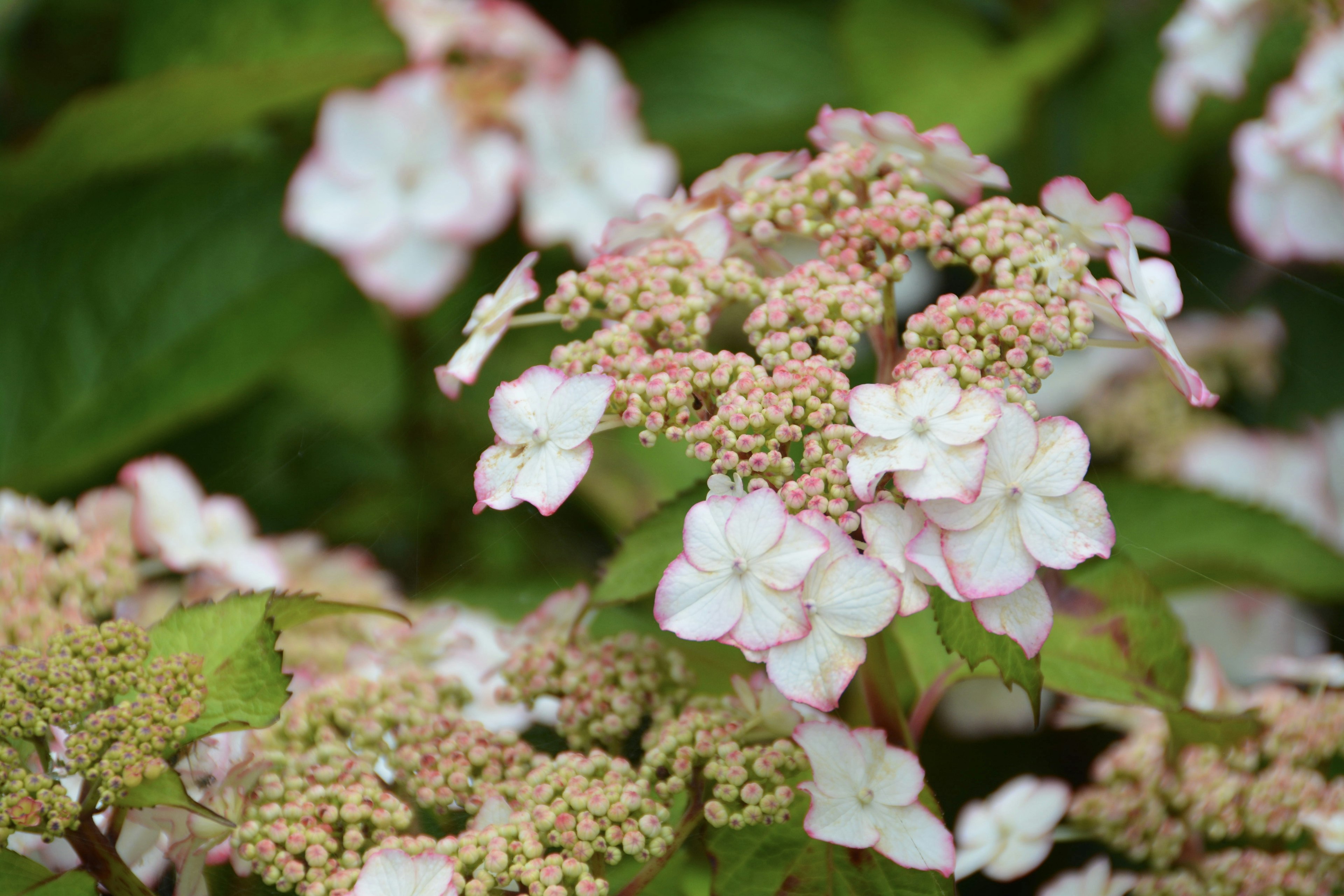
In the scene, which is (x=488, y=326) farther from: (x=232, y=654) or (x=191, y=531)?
(x=191, y=531)

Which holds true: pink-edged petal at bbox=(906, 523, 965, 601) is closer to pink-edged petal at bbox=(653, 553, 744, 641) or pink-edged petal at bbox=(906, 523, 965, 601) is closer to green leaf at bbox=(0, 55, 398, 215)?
pink-edged petal at bbox=(653, 553, 744, 641)

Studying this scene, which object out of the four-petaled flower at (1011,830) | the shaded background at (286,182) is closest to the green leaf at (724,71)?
the shaded background at (286,182)

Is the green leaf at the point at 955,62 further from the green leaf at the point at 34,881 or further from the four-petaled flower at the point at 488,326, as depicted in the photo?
the green leaf at the point at 34,881

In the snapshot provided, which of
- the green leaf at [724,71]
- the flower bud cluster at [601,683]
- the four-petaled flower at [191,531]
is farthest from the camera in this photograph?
the green leaf at [724,71]

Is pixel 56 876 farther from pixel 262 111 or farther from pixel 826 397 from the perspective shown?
pixel 262 111

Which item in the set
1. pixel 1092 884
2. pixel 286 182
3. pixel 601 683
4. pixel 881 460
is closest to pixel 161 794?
pixel 601 683

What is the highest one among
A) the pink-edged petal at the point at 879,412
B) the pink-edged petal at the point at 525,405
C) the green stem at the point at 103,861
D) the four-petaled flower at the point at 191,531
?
the pink-edged petal at the point at 879,412
